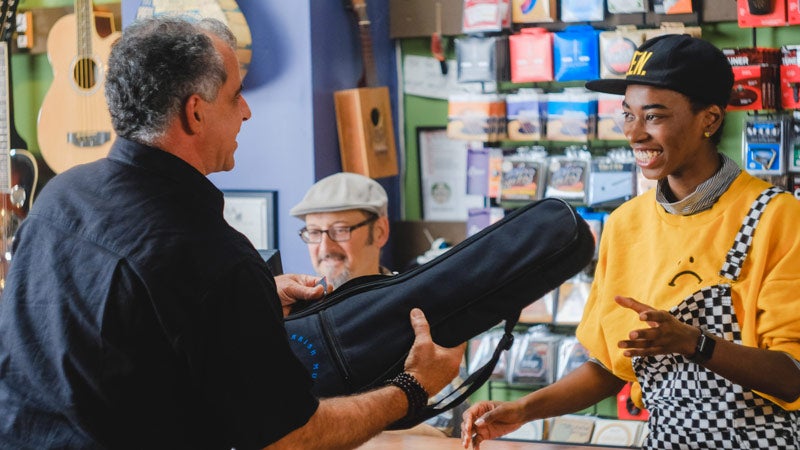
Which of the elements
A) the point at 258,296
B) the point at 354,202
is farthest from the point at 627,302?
the point at 354,202

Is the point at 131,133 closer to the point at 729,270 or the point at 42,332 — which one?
the point at 42,332

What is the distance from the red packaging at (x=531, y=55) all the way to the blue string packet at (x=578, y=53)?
4 centimetres

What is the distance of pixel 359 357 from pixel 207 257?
47cm

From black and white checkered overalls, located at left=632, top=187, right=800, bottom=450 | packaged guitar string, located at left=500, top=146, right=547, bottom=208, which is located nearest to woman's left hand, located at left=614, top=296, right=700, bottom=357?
black and white checkered overalls, located at left=632, top=187, right=800, bottom=450

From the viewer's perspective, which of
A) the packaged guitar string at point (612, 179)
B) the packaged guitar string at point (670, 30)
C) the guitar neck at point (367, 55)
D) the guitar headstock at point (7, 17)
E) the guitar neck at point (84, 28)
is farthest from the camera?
the guitar neck at point (84, 28)

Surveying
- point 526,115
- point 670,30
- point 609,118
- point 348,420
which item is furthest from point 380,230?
point 348,420

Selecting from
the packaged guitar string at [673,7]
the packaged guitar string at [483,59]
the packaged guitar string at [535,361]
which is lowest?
the packaged guitar string at [535,361]

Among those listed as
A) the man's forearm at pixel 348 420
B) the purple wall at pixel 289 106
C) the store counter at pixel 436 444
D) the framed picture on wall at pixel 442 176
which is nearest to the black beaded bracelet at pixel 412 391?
the man's forearm at pixel 348 420

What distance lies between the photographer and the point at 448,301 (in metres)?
1.79

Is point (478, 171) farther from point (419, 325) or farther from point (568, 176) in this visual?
point (419, 325)

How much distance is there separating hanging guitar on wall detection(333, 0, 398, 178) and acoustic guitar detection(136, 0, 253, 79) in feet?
1.36

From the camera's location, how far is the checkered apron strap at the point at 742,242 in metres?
1.95

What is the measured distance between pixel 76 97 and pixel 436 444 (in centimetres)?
268

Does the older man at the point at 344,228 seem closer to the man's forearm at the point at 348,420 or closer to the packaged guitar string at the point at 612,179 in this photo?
the packaged guitar string at the point at 612,179
